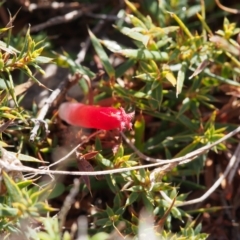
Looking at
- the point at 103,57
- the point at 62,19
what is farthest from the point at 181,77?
the point at 62,19

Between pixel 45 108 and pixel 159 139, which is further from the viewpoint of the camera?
pixel 159 139

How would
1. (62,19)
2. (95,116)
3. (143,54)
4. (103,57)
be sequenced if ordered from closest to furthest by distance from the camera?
(95,116) < (143,54) < (103,57) < (62,19)

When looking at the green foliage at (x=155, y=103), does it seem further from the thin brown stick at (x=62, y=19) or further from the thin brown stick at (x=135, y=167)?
the thin brown stick at (x=62, y=19)

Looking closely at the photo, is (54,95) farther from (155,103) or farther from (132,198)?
(132,198)

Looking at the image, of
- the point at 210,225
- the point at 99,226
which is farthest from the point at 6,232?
the point at 210,225

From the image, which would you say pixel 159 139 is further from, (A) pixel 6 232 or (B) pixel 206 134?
(A) pixel 6 232

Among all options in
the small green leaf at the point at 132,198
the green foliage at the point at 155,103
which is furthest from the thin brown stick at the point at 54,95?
the small green leaf at the point at 132,198

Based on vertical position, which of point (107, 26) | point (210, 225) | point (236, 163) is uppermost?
point (107, 26)

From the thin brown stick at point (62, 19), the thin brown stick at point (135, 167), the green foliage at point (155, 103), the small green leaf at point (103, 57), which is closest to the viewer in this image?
the thin brown stick at point (135, 167)
